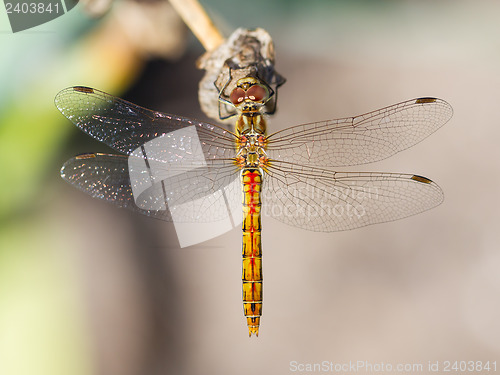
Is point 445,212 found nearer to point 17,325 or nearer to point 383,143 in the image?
point 383,143

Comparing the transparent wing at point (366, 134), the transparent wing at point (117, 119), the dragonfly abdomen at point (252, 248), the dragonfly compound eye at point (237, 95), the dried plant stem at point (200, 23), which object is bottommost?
the dragonfly abdomen at point (252, 248)

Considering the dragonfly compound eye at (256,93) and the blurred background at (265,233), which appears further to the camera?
the blurred background at (265,233)

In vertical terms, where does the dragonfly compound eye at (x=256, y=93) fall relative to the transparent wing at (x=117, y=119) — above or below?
above

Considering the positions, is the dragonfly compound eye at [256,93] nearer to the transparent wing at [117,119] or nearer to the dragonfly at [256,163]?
the dragonfly at [256,163]

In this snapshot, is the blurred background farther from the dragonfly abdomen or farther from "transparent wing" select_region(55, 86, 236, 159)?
"transparent wing" select_region(55, 86, 236, 159)

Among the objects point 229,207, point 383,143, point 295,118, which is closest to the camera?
point 383,143

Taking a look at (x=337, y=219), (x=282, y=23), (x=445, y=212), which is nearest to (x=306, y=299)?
(x=337, y=219)

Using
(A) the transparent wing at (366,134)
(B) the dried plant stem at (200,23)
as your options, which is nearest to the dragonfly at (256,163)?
(A) the transparent wing at (366,134)

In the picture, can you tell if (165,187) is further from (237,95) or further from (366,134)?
(366,134)
